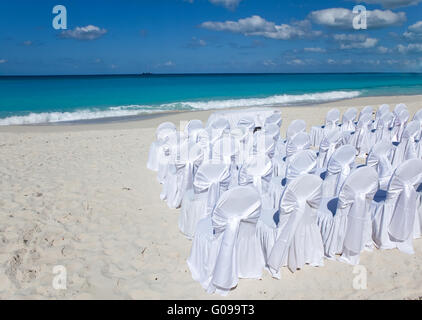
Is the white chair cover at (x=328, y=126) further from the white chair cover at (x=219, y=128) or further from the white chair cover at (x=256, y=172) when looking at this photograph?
the white chair cover at (x=256, y=172)

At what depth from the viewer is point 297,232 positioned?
3.61m

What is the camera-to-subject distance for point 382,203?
13.5 feet

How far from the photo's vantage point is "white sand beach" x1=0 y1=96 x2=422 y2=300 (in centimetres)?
334

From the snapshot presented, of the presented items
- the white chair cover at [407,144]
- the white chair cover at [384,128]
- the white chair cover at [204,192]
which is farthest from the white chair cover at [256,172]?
the white chair cover at [384,128]

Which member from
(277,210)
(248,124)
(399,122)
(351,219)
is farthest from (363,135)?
(277,210)

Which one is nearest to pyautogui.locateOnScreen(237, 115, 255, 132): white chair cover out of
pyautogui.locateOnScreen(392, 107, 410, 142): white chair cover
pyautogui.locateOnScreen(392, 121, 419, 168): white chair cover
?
pyautogui.locateOnScreen(392, 121, 419, 168): white chair cover

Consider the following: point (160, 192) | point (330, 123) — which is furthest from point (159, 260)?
point (330, 123)

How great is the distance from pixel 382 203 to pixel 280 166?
7.05ft

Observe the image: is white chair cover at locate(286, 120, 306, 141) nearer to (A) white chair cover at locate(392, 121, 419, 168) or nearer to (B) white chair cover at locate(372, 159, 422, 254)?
(A) white chair cover at locate(392, 121, 419, 168)

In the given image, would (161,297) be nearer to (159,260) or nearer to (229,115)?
(159,260)

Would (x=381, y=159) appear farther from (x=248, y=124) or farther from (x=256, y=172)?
(x=248, y=124)

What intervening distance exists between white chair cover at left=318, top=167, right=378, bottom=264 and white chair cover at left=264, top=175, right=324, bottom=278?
223 millimetres
